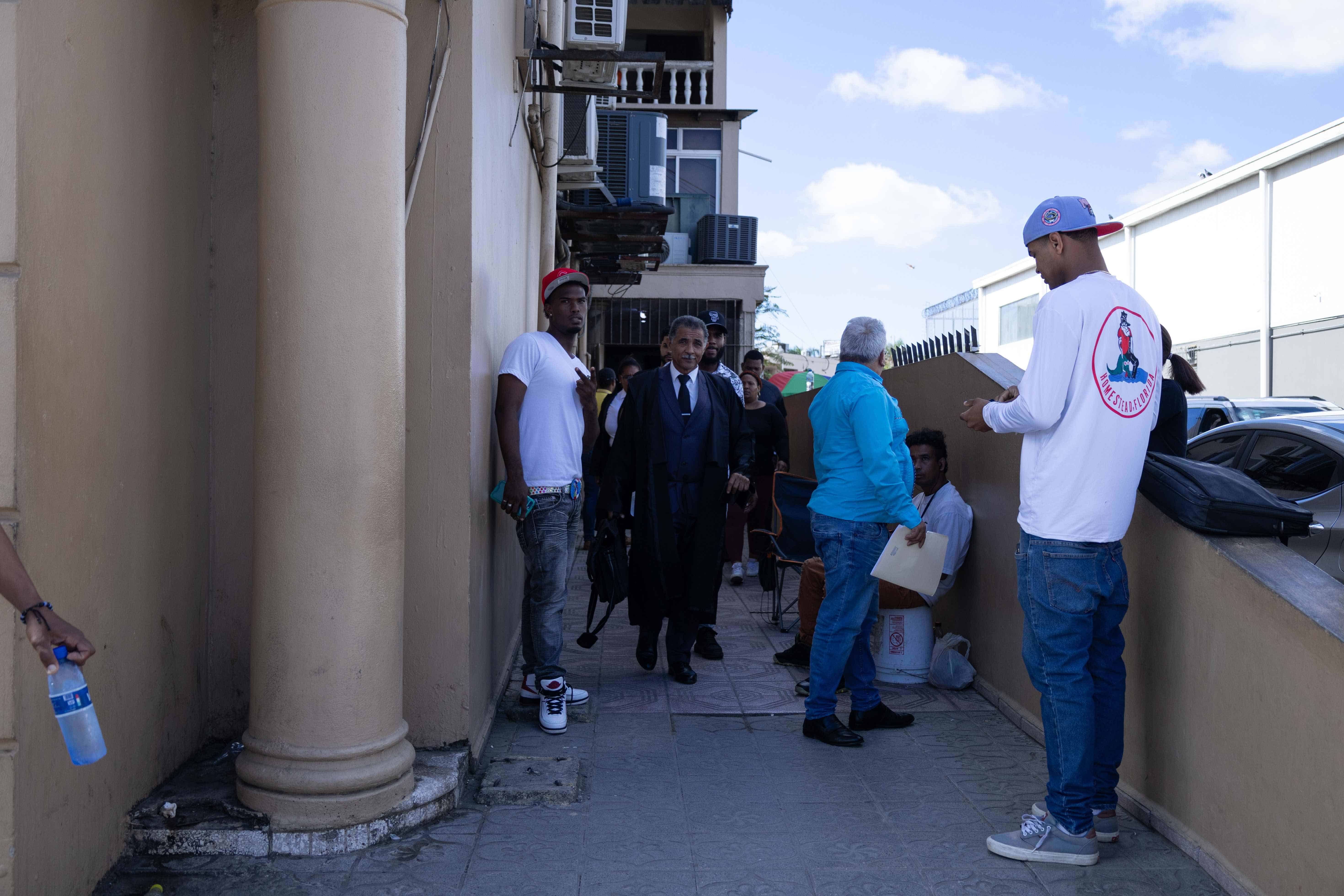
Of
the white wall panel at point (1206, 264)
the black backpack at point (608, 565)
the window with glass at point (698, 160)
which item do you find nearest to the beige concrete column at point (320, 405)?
the black backpack at point (608, 565)

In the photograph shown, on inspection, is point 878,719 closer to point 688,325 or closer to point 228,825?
point 688,325

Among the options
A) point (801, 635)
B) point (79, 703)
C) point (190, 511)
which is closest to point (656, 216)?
point (801, 635)

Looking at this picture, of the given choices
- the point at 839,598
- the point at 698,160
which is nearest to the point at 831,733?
the point at 839,598

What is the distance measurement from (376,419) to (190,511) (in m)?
0.91

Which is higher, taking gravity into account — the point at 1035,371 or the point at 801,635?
the point at 1035,371

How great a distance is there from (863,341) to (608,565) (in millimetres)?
1752

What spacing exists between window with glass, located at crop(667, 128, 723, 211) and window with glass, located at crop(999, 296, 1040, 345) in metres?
20.5

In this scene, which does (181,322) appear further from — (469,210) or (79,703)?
(79,703)

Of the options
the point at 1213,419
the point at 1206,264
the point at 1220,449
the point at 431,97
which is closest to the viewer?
the point at 431,97

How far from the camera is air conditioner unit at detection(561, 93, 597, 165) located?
30.8 ft

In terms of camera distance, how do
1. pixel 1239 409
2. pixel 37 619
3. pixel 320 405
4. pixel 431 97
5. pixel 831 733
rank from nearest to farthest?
pixel 37 619 → pixel 320 405 → pixel 431 97 → pixel 831 733 → pixel 1239 409

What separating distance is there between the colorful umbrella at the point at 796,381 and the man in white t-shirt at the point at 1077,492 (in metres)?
9.42

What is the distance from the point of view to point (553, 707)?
15.9 ft

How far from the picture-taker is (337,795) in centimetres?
350
